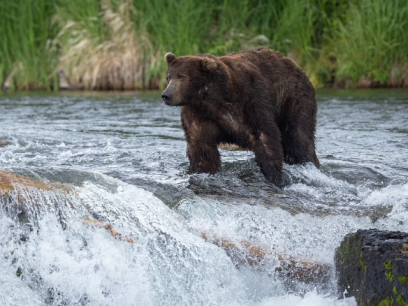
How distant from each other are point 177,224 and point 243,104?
112cm

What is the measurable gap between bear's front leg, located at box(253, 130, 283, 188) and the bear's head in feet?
1.72

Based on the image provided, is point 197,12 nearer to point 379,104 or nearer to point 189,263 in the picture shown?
point 379,104

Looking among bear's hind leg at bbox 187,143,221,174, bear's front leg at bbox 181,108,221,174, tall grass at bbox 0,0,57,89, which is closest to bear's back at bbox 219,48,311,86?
bear's front leg at bbox 181,108,221,174

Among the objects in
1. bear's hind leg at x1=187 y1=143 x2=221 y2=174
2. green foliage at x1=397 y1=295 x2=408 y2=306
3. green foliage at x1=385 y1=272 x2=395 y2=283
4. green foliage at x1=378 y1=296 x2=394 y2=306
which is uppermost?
bear's hind leg at x1=187 y1=143 x2=221 y2=174

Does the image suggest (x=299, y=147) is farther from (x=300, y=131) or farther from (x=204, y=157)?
(x=204, y=157)

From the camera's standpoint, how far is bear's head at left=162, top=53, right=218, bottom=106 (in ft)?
11.1

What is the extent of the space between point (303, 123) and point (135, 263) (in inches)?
A: 79.5

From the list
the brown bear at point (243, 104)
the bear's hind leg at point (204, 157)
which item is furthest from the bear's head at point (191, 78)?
the bear's hind leg at point (204, 157)

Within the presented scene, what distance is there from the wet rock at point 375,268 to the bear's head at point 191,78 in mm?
1549

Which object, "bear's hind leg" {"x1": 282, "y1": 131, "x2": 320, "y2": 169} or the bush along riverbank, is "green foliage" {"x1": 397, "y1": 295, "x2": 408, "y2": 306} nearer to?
"bear's hind leg" {"x1": 282, "y1": 131, "x2": 320, "y2": 169}

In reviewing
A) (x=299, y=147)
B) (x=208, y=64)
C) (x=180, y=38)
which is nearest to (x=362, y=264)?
(x=208, y=64)

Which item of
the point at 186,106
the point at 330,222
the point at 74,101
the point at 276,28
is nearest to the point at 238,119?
the point at 186,106

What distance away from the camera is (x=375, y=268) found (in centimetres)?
204

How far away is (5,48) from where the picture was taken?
11164mm
